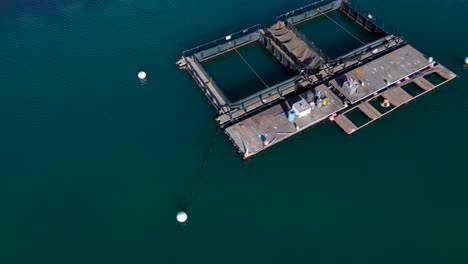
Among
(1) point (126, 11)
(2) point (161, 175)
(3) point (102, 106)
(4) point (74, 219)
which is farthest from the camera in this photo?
(1) point (126, 11)

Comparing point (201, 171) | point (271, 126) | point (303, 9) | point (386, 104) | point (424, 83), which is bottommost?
point (386, 104)

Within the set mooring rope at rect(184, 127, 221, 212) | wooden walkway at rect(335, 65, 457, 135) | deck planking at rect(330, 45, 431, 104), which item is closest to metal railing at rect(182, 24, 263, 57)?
mooring rope at rect(184, 127, 221, 212)

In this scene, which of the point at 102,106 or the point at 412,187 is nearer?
the point at 412,187

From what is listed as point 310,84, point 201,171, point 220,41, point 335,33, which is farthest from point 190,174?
point 335,33

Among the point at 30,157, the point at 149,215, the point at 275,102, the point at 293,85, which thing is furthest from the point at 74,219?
the point at 293,85

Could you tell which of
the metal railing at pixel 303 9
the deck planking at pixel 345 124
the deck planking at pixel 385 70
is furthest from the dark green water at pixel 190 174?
the metal railing at pixel 303 9

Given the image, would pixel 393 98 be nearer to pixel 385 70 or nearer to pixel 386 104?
pixel 386 104

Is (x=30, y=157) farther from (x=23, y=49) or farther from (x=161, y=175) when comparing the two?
(x=23, y=49)

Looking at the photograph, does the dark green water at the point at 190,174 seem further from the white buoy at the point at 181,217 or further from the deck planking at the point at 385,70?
the deck planking at the point at 385,70
